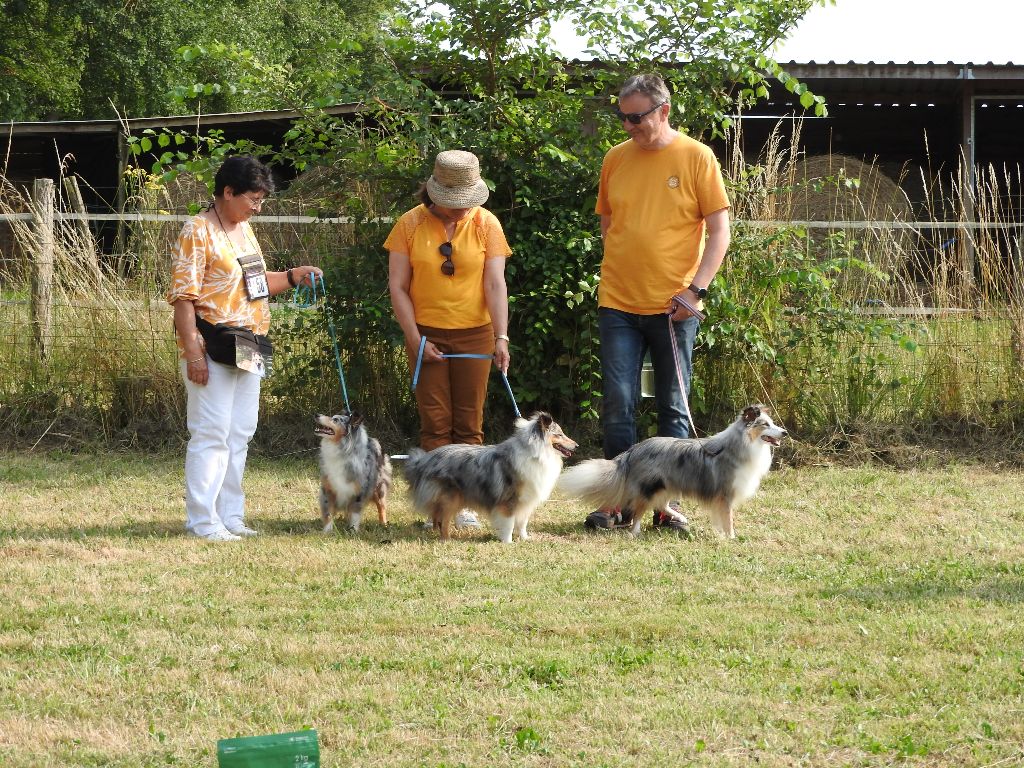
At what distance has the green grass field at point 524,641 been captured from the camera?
10.9ft

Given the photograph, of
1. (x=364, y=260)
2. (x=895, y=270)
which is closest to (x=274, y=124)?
(x=364, y=260)

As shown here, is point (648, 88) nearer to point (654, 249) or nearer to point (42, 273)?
point (654, 249)

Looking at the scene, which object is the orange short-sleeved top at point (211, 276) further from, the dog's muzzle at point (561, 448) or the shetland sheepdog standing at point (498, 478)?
the dog's muzzle at point (561, 448)

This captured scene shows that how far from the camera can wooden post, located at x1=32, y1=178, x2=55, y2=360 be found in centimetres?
870

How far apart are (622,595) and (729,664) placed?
935 millimetres

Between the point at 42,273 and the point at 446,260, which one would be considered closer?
the point at 446,260

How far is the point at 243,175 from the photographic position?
5477mm

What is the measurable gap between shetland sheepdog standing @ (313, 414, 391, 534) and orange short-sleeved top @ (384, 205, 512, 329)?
0.69 metres

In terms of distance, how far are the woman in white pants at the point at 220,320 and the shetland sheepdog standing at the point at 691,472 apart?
1.71 metres

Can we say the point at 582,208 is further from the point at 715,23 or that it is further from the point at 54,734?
the point at 54,734

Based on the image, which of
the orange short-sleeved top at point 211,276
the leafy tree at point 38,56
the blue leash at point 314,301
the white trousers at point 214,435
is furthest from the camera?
the leafy tree at point 38,56

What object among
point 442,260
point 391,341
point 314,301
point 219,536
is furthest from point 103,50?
point 219,536

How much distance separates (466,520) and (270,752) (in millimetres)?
3869

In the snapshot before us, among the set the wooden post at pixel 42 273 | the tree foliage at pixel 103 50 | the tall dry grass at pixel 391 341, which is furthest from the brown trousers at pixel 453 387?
the tree foliage at pixel 103 50
